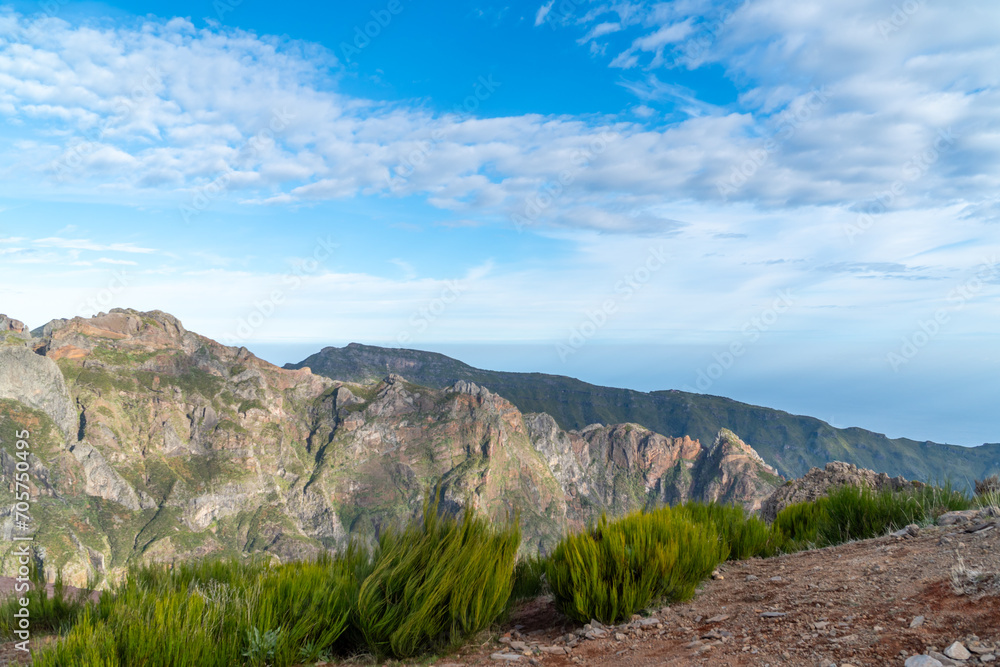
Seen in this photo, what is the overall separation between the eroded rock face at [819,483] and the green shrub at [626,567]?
23.1 feet

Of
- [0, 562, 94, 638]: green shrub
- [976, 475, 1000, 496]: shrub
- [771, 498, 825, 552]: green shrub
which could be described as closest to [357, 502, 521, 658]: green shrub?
[0, 562, 94, 638]: green shrub

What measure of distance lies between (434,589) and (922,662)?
3507 mm

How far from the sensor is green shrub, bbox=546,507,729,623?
512cm

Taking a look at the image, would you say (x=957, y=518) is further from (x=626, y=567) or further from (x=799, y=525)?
(x=626, y=567)

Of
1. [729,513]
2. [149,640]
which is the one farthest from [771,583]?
[149,640]

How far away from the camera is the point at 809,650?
142 inches

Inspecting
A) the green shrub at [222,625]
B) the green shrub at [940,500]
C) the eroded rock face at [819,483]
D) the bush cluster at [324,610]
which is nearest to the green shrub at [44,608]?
the bush cluster at [324,610]

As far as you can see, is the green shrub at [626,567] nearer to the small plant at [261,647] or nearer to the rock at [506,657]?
the rock at [506,657]

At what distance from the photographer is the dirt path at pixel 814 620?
3551 mm

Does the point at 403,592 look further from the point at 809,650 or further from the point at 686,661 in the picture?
the point at 809,650

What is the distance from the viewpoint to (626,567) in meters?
5.36

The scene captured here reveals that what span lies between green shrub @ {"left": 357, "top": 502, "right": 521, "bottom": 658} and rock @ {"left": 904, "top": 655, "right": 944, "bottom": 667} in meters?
3.11

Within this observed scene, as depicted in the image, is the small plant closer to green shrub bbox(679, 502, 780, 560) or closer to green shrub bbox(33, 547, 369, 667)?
green shrub bbox(33, 547, 369, 667)

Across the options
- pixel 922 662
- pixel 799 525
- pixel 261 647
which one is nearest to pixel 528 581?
pixel 261 647
